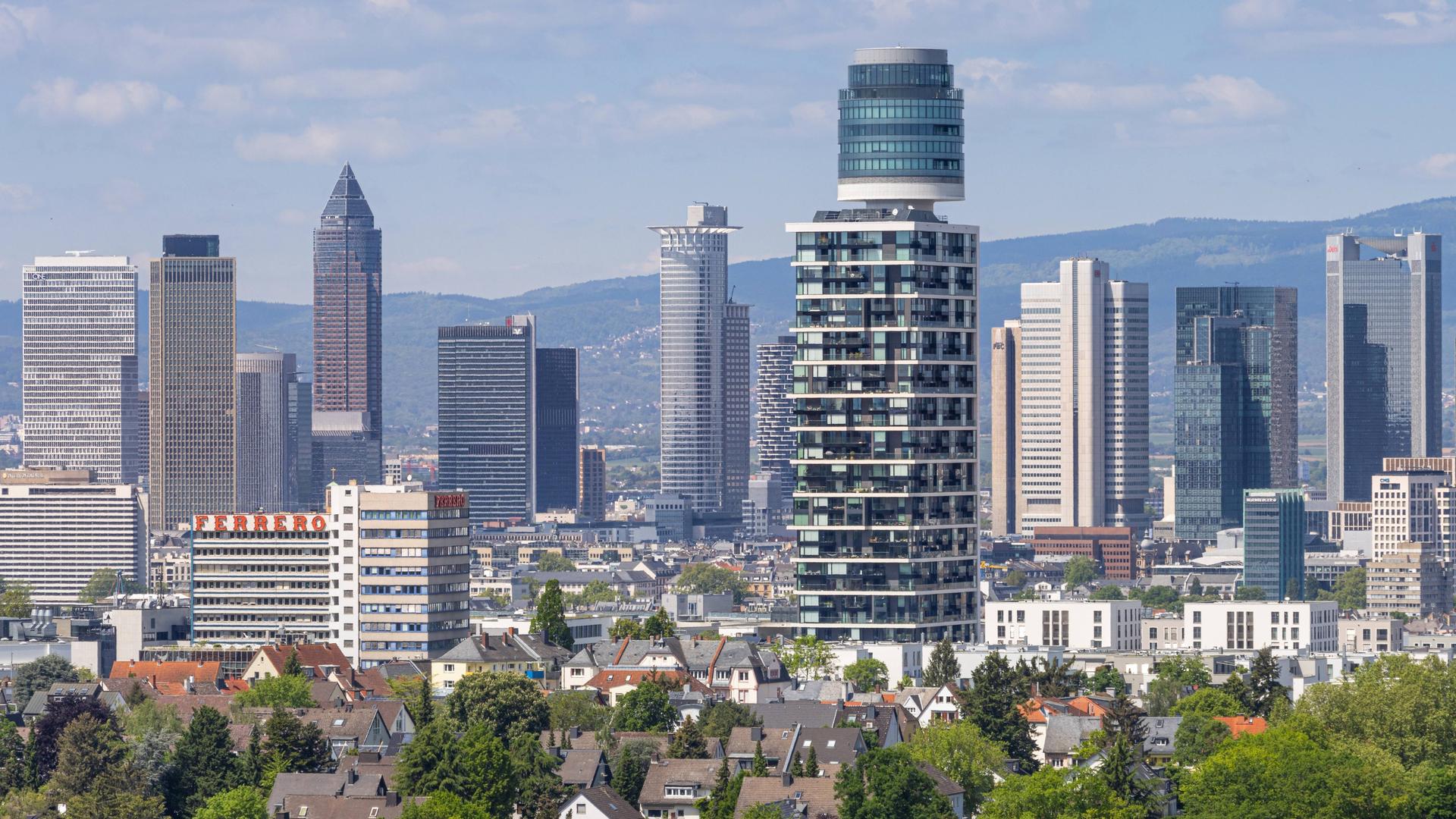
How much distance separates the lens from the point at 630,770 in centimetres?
15750

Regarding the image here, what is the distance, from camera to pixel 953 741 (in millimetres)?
165125

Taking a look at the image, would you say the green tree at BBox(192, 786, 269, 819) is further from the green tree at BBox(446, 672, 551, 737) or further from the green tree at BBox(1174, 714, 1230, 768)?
the green tree at BBox(1174, 714, 1230, 768)

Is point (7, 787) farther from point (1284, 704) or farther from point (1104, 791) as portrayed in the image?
point (1284, 704)

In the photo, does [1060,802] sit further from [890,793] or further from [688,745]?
[688,745]

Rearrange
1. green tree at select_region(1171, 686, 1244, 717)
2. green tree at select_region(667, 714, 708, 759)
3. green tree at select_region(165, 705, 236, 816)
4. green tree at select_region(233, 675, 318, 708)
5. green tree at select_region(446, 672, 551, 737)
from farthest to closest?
1. green tree at select_region(233, 675, 318, 708)
2. green tree at select_region(1171, 686, 1244, 717)
3. green tree at select_region(446, 672, 551, 737)
4. green tree at select_region(667, 714, 708, 759)
5. green tree at select_region(165, 705, 236, 816)

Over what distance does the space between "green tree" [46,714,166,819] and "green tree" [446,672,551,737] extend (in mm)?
20879

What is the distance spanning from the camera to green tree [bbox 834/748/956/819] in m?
144

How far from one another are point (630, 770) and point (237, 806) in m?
20.0

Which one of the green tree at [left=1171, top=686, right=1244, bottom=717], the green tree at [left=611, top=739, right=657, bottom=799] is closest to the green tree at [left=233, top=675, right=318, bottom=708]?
the green tree at [left=611, top=739, right=657, bottom=799]

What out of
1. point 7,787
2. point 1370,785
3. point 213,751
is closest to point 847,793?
point 1370,785

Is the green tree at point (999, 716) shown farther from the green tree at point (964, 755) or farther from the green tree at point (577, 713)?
the green tree at point (577, 713)

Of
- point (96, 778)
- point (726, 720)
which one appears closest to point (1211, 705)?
point (726, 720)

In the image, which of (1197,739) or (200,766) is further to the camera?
(1197,739)

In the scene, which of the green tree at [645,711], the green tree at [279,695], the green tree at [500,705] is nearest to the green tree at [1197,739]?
the green tree at [645,711]
